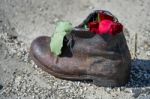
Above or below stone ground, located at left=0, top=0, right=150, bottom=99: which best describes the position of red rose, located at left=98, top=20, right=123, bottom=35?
above

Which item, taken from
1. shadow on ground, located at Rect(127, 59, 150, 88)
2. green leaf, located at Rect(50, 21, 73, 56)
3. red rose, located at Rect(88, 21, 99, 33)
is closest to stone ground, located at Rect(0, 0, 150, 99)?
shadow on ground, located at Rect(127, 59, 150, 88)

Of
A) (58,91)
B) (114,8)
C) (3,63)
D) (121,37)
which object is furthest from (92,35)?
(114,8)

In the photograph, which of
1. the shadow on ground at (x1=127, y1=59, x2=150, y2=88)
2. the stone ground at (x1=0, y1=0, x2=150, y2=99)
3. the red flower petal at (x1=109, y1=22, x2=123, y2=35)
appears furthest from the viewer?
the shadow on ground at (x1=127, y1=59, x2=150, y2=88)

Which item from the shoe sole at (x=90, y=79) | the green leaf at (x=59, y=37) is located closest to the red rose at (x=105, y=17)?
the green leaf at (x=59, y=37)

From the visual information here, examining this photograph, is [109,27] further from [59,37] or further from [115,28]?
[59,37]

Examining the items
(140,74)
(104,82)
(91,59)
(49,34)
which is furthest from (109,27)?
(49,34)

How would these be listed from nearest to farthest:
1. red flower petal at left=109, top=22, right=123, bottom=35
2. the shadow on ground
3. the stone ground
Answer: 1. red flower petal at left=109, top=22, right=123, bottom=35
2. the stone ground
3. the shadow on ground

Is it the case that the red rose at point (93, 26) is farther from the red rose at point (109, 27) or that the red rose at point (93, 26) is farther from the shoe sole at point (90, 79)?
the shoe sole at point (90, 79)

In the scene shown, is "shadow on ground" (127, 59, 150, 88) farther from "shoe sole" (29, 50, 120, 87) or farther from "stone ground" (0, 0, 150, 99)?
"shoe sole" (29, 50, 120, 87)
